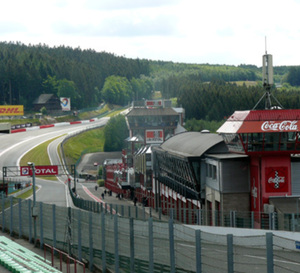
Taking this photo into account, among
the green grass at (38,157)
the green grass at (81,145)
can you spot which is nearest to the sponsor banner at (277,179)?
the green grass at (38,157)

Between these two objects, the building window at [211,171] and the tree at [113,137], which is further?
the tree at [113,137]

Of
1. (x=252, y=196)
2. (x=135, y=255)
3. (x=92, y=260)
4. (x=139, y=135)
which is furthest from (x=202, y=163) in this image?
(x=139, y=135)

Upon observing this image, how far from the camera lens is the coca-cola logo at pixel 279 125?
5141 cm

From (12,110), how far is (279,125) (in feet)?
499

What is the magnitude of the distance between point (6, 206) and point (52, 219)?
34.2 ft

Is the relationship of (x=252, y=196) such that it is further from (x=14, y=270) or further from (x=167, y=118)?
(x=167, y=118)

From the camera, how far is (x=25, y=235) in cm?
4056

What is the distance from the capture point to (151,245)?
2239 centimetres

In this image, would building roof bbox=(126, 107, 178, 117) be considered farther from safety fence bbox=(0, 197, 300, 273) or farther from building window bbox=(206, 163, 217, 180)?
safety fence bbox=(0, 197, 300, 273)

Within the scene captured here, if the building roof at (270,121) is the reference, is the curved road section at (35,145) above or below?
below

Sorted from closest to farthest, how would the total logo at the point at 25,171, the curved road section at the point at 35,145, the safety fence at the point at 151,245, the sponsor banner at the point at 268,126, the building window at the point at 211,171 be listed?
the safety fence at the point at 151,245, the sponsor banner at the point at 268,126, the building window at the point at 211,171, the total logo at the point at 25,171, the curved road section at the point at 35,145

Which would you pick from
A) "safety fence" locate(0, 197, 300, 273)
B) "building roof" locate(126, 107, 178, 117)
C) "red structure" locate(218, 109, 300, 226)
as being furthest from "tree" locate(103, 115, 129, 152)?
"safety fence" locate(0, 197, 300, 273)

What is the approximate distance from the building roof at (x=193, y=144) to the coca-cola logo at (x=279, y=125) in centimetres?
899

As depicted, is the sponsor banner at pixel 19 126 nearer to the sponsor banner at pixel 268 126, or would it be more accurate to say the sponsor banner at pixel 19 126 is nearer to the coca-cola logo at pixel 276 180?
the coca-cola logo at pixel 276 180
